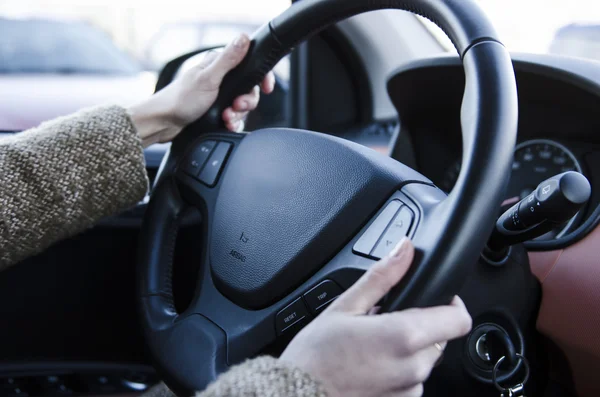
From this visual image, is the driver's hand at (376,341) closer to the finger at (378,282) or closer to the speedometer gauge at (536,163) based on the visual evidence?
the finger at (378,282)

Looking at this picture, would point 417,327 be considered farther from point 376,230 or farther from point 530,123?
point 530,123

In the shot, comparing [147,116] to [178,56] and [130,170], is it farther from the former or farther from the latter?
[178,56]

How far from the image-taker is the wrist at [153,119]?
975 millimetres

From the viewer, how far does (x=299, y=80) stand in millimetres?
1730

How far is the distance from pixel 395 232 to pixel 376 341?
0.14 meters

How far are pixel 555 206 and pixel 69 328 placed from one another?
994mm

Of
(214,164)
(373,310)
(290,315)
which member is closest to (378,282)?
(373,310)

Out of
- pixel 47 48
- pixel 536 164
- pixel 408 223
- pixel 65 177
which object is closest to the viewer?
pixel 408 223

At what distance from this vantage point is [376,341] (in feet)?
1.57

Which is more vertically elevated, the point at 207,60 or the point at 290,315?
the point at 207,60

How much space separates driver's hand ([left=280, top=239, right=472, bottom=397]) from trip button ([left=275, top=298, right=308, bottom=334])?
125mm

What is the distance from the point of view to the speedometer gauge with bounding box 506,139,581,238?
926mm

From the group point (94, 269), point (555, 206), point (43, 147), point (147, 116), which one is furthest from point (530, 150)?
point (94, 269)

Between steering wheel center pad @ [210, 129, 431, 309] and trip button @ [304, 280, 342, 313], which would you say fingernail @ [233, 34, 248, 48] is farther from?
trip button @ [304, 280, 342, 313]
